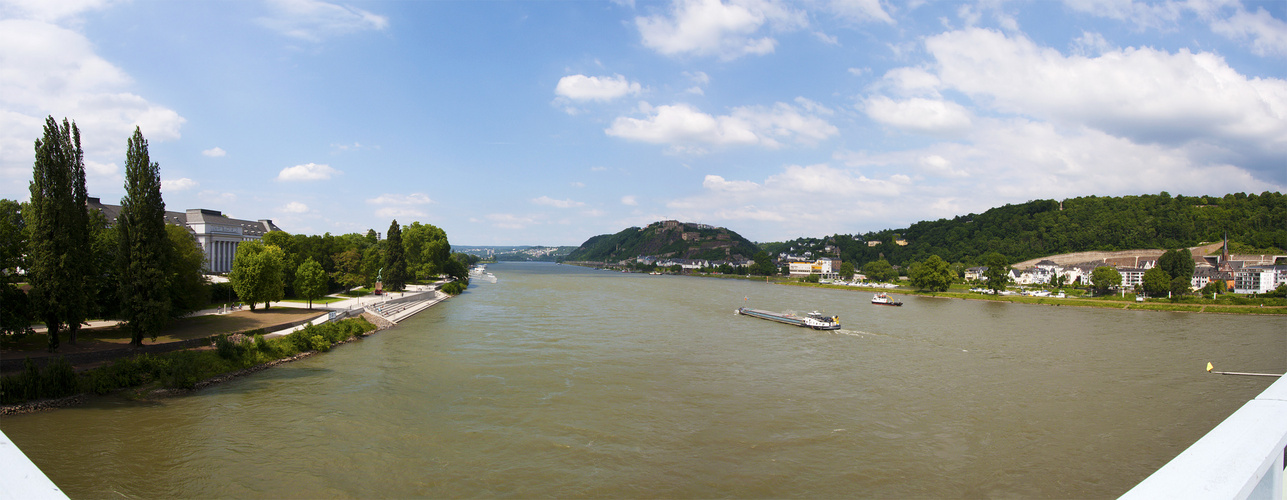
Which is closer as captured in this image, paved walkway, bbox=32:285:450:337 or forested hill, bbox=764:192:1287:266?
paved walkway, bbox=32:285:450:337

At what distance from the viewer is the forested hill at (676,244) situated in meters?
139

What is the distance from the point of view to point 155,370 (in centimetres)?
Result: 1281

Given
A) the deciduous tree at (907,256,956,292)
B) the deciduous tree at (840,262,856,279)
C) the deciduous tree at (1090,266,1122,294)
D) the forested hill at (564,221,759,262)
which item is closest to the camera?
the deciduous tree at (1090,266,1122,294)

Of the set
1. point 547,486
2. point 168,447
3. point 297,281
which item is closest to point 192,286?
point 297,281

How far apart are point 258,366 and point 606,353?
9.75 metres

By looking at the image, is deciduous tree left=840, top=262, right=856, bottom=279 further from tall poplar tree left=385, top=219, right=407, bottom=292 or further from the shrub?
the shrub

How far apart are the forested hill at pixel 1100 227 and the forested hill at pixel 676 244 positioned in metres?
42.7

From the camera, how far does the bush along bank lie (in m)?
11.0

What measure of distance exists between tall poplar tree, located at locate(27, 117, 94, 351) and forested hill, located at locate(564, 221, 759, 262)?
11716 centimetres

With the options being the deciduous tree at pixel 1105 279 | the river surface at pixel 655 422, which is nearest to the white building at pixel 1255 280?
the deciduous tree at pixel 1105 279

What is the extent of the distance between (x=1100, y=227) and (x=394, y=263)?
293 feet

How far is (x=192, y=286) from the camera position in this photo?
18406 mm

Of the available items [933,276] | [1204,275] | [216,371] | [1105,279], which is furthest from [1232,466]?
[1204,275]

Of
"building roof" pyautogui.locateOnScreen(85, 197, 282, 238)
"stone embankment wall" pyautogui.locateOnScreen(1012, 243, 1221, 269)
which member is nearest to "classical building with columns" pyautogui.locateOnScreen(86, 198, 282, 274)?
"building roof" pyautogui.locateOnScreen(85, 197, 282, 238)
